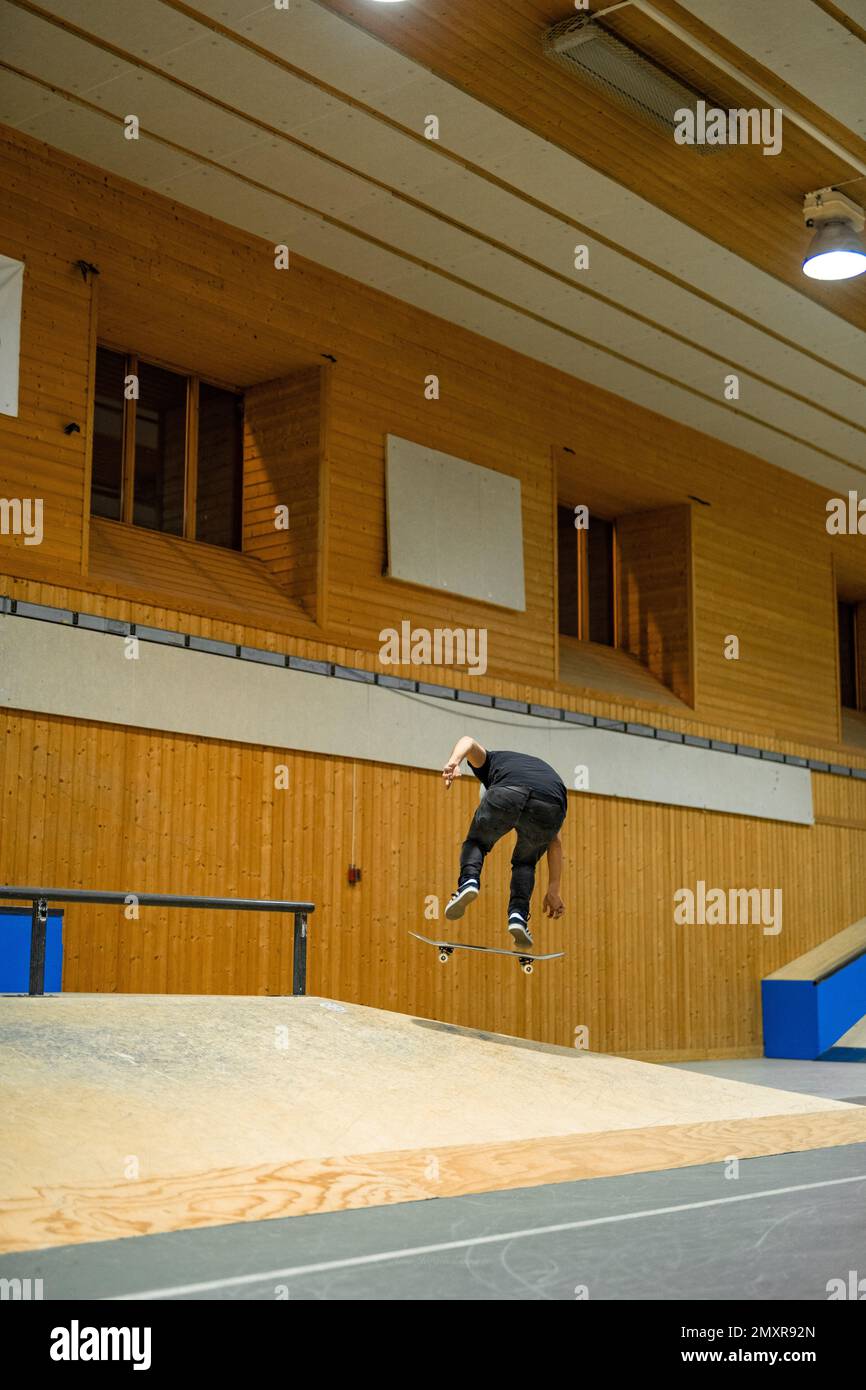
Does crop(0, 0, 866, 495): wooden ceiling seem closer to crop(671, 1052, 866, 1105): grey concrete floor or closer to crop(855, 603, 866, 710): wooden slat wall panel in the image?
crop(855, 603, 866, 710): wooden slat wall panel

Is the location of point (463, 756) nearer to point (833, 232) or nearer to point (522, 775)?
point (522, 775)

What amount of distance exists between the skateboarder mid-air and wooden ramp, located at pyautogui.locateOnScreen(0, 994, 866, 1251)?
986mm

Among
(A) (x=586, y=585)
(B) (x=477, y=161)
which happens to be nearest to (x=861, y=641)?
(A) (x=586, y=585)

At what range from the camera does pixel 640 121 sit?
12.6 metres

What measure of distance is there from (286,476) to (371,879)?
4363 millimetres

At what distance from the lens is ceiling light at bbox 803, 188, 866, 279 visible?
1368 centimetres

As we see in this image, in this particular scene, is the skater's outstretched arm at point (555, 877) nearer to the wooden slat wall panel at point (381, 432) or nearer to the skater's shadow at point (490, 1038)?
the skater's shadow at point (490, 1038)

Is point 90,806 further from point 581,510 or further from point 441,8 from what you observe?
point 581,510

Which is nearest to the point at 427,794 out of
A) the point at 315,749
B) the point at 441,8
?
the point at 315,749

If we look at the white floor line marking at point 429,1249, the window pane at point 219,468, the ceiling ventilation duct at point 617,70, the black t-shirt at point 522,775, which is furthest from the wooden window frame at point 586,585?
the white floor line marking at point 429,1249

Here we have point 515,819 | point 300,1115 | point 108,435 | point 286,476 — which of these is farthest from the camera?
point 286,476

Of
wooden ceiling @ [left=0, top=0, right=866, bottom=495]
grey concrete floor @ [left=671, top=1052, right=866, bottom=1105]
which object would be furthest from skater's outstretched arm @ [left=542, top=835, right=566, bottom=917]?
wooden ceiling @ [left=0, top=0, right=866, bottom=495]

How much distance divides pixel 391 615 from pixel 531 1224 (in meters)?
10.0

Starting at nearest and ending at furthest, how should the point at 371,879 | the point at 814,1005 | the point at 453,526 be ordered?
the point at 371,879
the point at 453,526
the point at 814,1005
